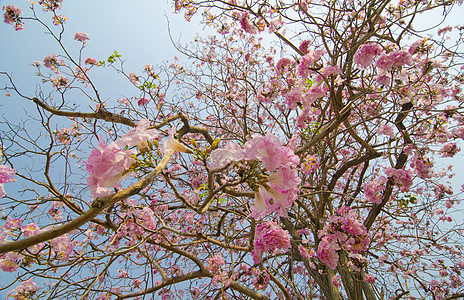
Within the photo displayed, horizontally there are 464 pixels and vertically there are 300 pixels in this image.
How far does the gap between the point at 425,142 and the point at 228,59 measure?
3.76 metres

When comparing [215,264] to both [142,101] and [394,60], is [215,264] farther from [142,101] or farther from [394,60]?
[394,60]

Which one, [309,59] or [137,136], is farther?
[309,59]

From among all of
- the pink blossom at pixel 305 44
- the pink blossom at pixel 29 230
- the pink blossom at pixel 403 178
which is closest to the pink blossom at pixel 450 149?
the pink blossom at pixel 403 178

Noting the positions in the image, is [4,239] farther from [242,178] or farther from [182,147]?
[242,178]

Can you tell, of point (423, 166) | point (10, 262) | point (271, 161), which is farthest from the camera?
point (423, 166)

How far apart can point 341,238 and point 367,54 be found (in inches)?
67.4

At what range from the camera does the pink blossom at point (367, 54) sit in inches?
83.6

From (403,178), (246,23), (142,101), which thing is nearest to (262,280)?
(403,178)

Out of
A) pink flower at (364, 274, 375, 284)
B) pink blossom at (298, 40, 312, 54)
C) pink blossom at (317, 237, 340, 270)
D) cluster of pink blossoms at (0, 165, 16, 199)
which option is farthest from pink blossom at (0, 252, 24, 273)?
pink flower at (364, 274, 375, 284)

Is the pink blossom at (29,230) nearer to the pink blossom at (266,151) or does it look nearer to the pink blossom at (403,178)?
the pink blossom at (266,151)

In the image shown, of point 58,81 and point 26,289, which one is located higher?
point 58,81

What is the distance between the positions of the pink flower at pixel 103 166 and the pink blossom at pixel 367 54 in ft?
7.62

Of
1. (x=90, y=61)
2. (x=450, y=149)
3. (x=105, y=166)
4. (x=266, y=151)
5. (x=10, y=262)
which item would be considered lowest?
(x=266, y=151)

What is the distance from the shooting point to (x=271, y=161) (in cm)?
84
